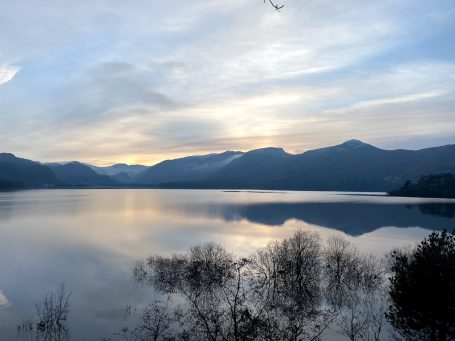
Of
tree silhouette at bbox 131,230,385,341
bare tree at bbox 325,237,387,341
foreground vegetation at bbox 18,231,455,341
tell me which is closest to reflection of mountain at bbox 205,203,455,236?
bare tree at bbox 325,237,387,341

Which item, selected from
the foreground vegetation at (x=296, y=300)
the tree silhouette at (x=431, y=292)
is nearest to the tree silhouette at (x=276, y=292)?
the foreground vegetation at (x=296, y=300)

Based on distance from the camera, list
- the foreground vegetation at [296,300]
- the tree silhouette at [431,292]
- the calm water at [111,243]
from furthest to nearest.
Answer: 1. the calm water at [111,243]
2. the foreground vegetation at [296,300]
3. the tree silhouette at [431,292]

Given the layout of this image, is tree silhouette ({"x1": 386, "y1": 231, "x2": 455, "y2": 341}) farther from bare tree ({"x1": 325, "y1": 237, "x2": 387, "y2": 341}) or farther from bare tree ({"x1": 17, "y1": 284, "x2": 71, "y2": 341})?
bare tree ({"x1": 17, "y1": 284, "x2": 71, "y2": 341})

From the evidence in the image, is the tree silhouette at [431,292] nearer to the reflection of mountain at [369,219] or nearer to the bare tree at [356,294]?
the bare tree at [356,294]

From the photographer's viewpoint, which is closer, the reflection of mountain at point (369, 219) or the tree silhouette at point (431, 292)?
the tree silhouette at point (431, 292)

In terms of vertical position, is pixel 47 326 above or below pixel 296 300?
above

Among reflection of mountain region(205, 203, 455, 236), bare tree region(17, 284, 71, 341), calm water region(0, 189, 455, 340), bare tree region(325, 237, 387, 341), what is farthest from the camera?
reflection of mountain region(205, 203, 455, 236)

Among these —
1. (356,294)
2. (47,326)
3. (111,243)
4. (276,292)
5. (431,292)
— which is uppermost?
(431,292)

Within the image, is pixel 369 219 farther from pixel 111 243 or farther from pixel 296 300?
pixel 296 300

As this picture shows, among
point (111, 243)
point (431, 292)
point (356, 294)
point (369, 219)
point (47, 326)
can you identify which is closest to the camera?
point (431, 292)

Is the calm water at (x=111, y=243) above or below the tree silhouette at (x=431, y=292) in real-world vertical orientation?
below

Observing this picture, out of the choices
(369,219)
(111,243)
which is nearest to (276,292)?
(111,243)

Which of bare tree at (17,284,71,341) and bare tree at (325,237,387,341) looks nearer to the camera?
bare tree at (17,284,71,341)

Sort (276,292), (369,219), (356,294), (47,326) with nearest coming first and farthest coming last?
(47,326), (276,292), (356,294), (369,219)
